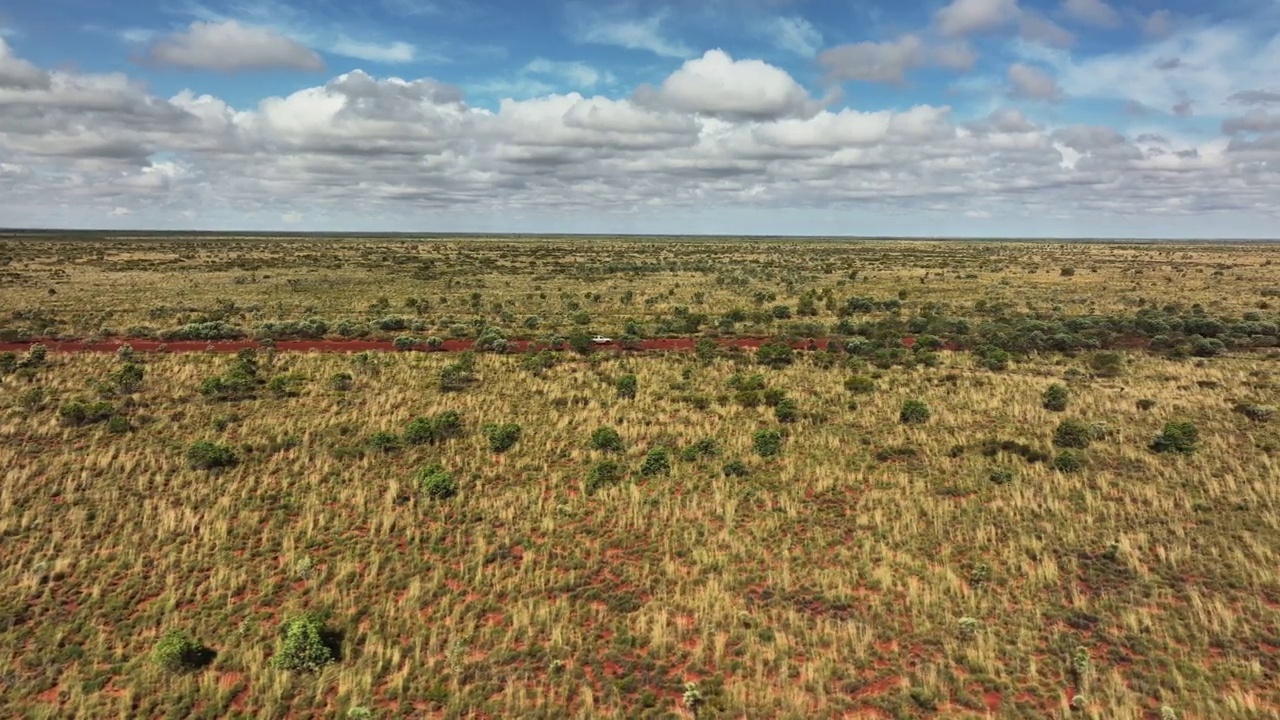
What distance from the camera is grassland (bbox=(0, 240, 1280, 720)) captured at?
11.0 meters

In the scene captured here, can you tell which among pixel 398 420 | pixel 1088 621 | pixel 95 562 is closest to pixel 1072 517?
pixel 1088 621

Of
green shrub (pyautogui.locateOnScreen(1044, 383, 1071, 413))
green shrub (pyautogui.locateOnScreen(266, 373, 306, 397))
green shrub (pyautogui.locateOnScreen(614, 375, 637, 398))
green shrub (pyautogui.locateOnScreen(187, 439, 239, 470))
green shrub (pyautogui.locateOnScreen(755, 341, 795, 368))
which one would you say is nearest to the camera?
green shrub (pyautogui.locateOnScreen(187, 439, 239, 470))

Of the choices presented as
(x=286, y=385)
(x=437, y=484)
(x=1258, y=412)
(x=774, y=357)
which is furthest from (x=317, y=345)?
(x=1258, y=412)

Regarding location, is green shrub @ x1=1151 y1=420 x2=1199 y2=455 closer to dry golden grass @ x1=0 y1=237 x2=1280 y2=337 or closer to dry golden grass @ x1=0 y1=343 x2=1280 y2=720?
dry golden grass @ x1=0 y1=343 x2=1280 y2=720

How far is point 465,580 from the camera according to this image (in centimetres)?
1403

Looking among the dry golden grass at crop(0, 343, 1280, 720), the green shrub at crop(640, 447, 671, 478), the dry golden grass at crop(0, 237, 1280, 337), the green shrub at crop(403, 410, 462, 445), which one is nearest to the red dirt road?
the dry golden grass at crop(0, 237, 1280, 337)

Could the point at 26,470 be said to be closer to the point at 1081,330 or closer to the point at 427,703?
the point at 427,703

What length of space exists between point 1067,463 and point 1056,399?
6750mm

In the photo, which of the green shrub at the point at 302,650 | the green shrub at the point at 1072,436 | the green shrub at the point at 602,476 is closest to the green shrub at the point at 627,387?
the green shrub at the point at 602,476

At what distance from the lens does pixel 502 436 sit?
68.1ft

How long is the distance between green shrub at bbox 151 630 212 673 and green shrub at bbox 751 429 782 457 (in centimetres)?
1488

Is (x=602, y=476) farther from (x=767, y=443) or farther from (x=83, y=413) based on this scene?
(x=83, y=413)

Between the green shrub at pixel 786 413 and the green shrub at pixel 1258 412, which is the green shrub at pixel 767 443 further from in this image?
the green shrub at pixel 1258 412

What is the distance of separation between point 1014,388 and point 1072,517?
12605mm
